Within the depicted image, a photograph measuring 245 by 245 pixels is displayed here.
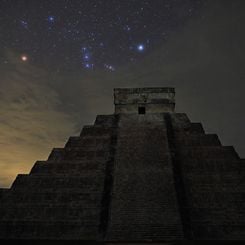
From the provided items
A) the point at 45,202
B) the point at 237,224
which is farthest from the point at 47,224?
the point at 237,224

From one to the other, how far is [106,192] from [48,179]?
300cm

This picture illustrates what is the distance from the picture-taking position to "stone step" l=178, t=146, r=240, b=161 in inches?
521

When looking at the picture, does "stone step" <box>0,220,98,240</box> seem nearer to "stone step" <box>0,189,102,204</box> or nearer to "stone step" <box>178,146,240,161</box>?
"stone step" <box>0,189,102,204</box>

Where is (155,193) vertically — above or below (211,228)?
above

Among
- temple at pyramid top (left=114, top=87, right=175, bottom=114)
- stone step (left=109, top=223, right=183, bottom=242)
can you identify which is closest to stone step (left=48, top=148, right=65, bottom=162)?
stone step (left=109, top=223, right=183, bottom=242)

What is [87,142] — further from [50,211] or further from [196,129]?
[196,129]

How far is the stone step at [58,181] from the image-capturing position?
467 inches

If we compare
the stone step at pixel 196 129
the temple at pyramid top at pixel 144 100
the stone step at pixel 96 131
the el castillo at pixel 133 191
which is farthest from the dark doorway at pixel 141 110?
the stone step at pixel 196 129

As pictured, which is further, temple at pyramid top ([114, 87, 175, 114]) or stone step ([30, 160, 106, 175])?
temple at pyramid top ([114, 87, 175, 114])

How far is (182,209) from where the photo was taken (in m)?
10.3

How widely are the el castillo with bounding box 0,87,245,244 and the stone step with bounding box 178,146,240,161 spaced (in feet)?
0.17

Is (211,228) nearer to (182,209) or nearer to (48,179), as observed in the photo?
(182,209)

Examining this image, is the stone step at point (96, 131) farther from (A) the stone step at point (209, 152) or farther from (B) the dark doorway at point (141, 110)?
(A) the stone step at point (209, 152)

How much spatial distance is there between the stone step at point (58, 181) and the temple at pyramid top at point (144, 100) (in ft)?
25.8
